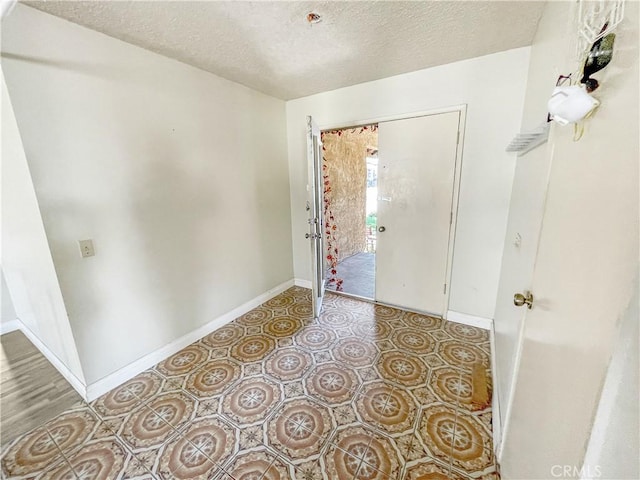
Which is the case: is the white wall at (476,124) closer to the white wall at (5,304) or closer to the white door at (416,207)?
the white door at (416,207)

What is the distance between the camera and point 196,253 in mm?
2342

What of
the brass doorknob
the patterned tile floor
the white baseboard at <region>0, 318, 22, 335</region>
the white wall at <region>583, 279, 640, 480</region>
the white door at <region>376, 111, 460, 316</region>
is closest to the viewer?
the white wall at <region>583, 279, 640, 480</region>

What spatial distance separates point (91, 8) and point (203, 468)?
2536mm

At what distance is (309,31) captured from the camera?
1733mm

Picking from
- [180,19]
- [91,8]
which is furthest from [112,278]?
[180,19]

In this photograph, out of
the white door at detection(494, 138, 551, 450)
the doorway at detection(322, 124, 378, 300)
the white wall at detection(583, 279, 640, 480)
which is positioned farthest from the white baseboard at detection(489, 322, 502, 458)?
the doorway at detection(322, 124, 378, 300)

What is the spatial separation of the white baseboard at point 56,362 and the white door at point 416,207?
269 centimetres

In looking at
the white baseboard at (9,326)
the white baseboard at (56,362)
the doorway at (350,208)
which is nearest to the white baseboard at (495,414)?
the doorway at (350,208)

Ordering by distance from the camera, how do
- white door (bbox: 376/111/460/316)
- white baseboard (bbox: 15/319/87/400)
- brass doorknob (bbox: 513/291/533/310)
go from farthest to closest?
white door (bbox: 376/111/460/316) → white baseboard (bbox: 15/319/87/400) → brass doorknob (bbox: 513/291/533/310)

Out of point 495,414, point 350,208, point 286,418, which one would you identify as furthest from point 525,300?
point 350,208

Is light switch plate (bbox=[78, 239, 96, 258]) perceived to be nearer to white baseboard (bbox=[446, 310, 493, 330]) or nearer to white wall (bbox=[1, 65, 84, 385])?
white wall (bbox=[1, 65, 84, 385])

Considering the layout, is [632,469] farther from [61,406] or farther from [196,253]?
[61,406]

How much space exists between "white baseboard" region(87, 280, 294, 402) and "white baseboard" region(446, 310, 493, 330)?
6.87ft

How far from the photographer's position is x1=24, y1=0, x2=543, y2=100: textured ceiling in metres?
1.48
